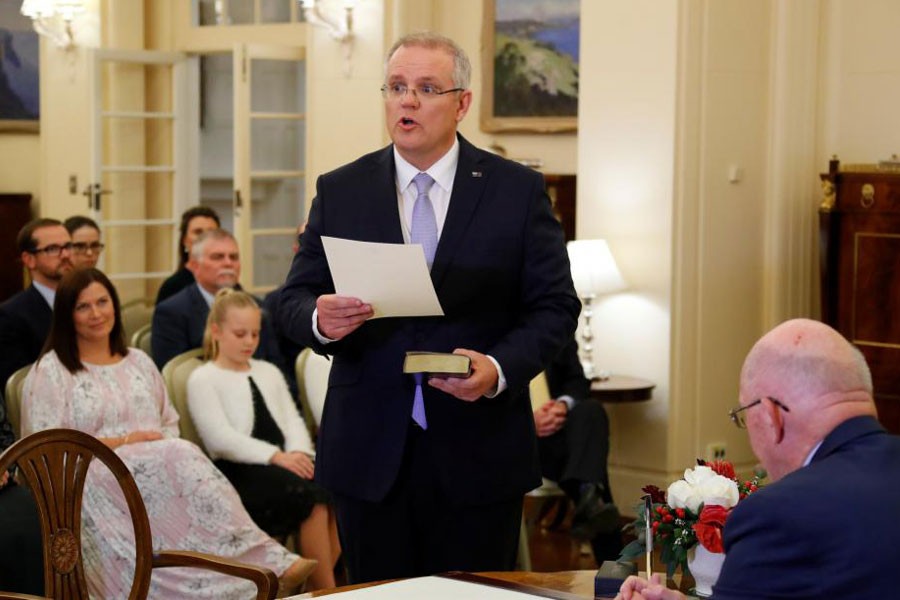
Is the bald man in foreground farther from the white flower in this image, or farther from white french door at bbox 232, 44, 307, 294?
white french door at bbox 232, 44, 307, 294

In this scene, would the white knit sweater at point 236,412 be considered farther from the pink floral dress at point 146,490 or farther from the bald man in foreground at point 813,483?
the bald man in foreground at point 813,483

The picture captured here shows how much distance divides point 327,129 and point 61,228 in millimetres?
2387

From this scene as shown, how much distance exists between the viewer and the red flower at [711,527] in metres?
2.52

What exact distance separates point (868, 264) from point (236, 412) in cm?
Result: 309

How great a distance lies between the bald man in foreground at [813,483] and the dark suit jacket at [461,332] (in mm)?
930

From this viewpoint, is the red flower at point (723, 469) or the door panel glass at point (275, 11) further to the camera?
the door panel glass at point (275, 11)

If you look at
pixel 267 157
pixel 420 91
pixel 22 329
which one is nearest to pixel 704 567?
pixel 420 91

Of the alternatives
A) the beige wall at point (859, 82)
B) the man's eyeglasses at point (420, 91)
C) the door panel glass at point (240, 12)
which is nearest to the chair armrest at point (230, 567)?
the man's eyeglasses at point (420, 91)

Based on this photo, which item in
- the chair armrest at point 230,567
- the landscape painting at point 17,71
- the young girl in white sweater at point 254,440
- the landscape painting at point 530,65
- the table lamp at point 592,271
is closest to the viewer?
the chair armrest at point 230,567

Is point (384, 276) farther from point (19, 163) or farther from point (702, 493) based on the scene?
point (19, 163)

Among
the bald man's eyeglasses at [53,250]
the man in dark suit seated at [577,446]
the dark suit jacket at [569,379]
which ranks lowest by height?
the man in dark suit seated at [577,446]

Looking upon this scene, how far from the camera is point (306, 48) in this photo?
8953 millimetres

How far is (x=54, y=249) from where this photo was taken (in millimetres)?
6379

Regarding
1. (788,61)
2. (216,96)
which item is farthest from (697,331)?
(216,96)
